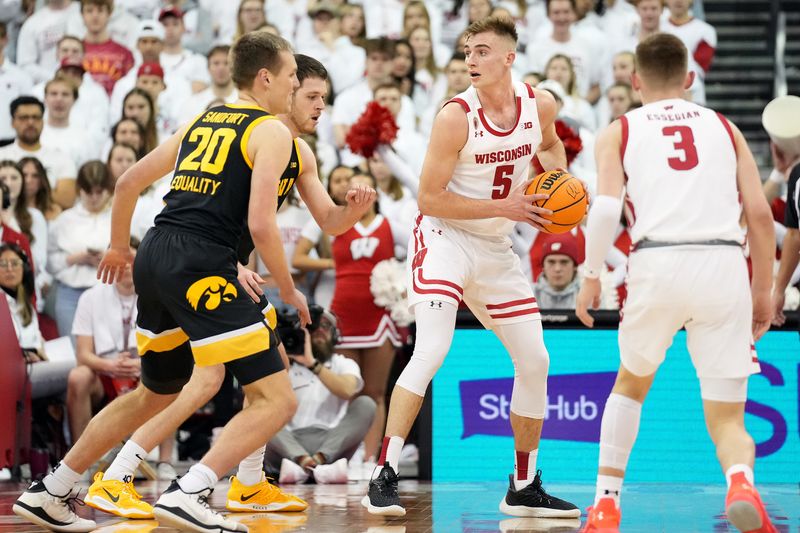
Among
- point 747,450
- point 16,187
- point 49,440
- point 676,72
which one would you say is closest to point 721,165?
point 676,72

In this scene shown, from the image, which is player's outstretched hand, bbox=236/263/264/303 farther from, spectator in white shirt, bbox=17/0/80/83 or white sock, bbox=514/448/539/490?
spectator in white shirt, bbox=17/0/80/83

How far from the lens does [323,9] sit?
45.4ft

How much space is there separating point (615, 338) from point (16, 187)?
→ 5242 mm

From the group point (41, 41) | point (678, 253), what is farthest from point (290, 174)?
point (41, 41)

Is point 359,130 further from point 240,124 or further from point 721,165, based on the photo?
point 721,165

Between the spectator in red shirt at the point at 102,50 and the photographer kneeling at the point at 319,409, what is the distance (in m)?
5.46

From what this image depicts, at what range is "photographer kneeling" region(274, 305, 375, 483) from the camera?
8.47m

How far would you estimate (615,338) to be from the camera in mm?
8547

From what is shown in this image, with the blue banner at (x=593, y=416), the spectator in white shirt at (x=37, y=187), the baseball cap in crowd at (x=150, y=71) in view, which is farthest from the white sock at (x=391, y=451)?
the baseball cap in crowd at (x=150, y=71)

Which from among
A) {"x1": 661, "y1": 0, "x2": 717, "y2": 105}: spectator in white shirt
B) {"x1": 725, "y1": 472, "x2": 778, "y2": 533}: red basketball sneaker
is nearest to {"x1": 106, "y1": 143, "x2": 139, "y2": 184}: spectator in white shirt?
{"x1": 661, "y1": 0, "x2": 717, "y2": 105}: spectator in white shirt

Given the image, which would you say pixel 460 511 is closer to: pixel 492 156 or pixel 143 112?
pixel 492 156

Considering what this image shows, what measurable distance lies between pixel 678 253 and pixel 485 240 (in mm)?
1616

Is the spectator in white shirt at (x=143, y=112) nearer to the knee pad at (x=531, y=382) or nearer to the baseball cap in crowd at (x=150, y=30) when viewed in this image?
the baseball cap in crowd at (x=150, y=30)

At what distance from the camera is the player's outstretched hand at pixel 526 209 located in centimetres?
606
